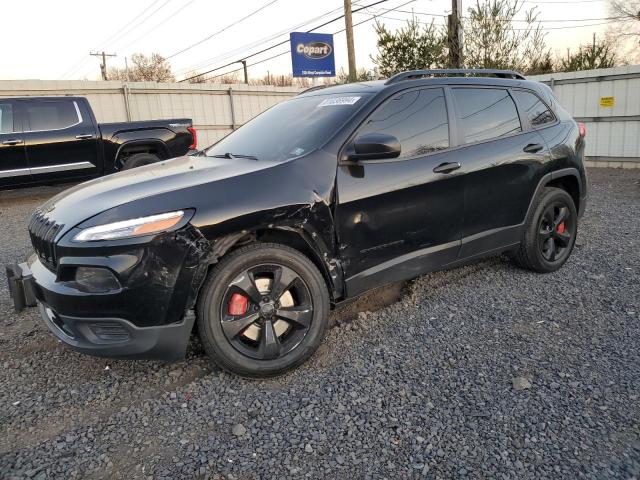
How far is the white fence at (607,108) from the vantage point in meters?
11.0

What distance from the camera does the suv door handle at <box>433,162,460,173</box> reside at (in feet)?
11.1

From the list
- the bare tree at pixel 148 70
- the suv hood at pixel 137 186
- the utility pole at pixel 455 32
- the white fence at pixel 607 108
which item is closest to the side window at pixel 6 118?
the suv hood at pixel 137 186

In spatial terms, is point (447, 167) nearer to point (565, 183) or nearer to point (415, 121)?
point (415, 121)

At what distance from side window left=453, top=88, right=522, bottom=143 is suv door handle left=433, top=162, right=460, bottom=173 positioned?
0.29 m

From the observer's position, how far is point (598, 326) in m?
3.34

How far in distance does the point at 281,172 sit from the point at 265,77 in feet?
134

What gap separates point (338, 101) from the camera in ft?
11.2

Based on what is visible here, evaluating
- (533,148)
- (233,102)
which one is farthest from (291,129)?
(233,102)

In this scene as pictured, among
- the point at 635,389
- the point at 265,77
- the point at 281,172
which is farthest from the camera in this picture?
the point at 265,77

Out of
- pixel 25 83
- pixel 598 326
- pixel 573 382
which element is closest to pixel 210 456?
pixel 573 382

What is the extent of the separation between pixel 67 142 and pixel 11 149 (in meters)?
0.88

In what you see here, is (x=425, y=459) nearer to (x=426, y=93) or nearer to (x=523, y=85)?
(x=426, y=93)

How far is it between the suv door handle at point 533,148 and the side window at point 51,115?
26.0ft

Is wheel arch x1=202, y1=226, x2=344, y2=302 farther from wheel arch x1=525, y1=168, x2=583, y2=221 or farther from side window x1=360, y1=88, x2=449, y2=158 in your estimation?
wheel arch x1=525, y1=168, x2=583, y2=221
